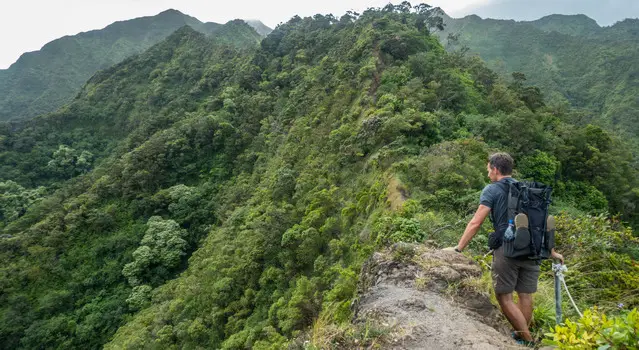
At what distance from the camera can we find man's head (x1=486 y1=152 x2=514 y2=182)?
11.6ft

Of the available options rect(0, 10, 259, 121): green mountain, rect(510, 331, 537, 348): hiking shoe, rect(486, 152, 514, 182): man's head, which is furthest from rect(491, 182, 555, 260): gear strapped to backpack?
rect(0, 10, 259, 121): green mountain

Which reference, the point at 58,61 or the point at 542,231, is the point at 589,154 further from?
the point at 58,61

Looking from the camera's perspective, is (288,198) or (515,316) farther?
(288,198)

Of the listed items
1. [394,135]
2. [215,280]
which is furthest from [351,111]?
[215,280]

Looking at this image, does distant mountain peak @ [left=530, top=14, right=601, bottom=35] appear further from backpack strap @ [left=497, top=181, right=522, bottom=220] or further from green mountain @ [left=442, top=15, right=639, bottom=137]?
backpack strap @ [left=497, top=181, right=522, bottom=220]

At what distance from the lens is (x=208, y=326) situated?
16.0m

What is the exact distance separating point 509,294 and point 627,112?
68148 millimetres

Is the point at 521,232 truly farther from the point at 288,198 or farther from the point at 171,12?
the point at 171,12

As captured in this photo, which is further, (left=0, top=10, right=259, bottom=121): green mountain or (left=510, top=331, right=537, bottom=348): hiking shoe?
(left=0, top=10, right=259, bottom=121): green mountain

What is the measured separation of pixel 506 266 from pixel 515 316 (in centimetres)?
53

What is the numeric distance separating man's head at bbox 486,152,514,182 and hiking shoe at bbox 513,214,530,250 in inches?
21.6

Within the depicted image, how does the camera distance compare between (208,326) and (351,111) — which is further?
(351,111)

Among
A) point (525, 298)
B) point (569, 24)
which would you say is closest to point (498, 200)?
point (525, 298)

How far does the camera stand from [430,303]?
4.12 metres
